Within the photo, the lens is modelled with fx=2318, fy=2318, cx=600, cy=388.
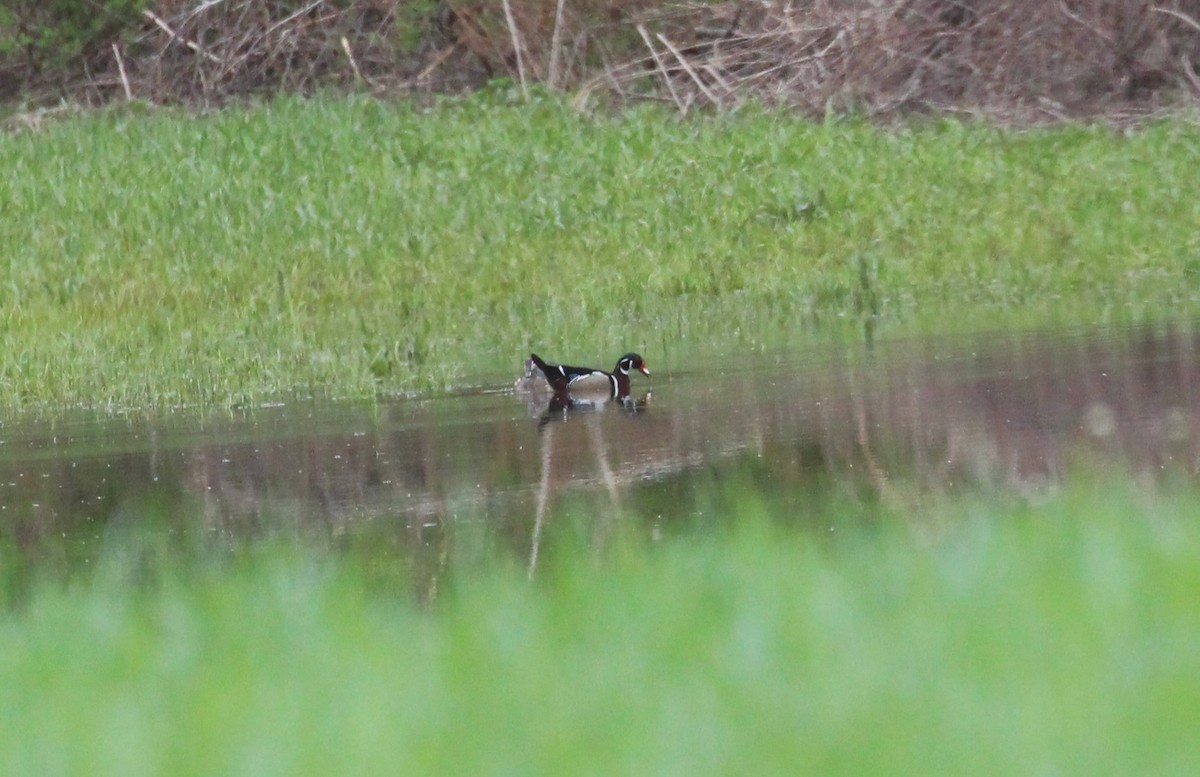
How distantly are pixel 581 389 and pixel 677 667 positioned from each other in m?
7.61

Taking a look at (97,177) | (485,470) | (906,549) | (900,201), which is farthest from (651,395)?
(97,177)

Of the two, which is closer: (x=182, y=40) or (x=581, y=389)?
(x=581, y=389)

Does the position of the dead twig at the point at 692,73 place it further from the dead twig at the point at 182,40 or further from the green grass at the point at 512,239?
the dead twig at the point at 182,40

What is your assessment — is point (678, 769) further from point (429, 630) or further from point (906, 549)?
point (906, 549)

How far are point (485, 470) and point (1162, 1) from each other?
1642 centimetres

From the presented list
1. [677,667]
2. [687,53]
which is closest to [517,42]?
[687,53]

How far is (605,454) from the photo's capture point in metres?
10.7

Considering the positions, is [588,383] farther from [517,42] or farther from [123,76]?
[123,76]

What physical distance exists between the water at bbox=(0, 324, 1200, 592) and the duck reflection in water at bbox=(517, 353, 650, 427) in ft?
0.28

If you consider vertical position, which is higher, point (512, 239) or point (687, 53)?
point (687, 53)

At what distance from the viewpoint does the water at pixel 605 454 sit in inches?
347

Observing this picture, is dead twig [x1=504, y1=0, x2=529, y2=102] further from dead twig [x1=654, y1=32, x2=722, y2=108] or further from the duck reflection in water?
the duck reflection in water

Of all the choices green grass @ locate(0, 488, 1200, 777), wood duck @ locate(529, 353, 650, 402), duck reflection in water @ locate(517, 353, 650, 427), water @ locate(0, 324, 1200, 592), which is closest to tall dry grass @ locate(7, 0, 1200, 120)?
water @ locate(0, 324, 1200, 592)

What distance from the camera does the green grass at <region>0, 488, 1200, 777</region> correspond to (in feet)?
13.8
